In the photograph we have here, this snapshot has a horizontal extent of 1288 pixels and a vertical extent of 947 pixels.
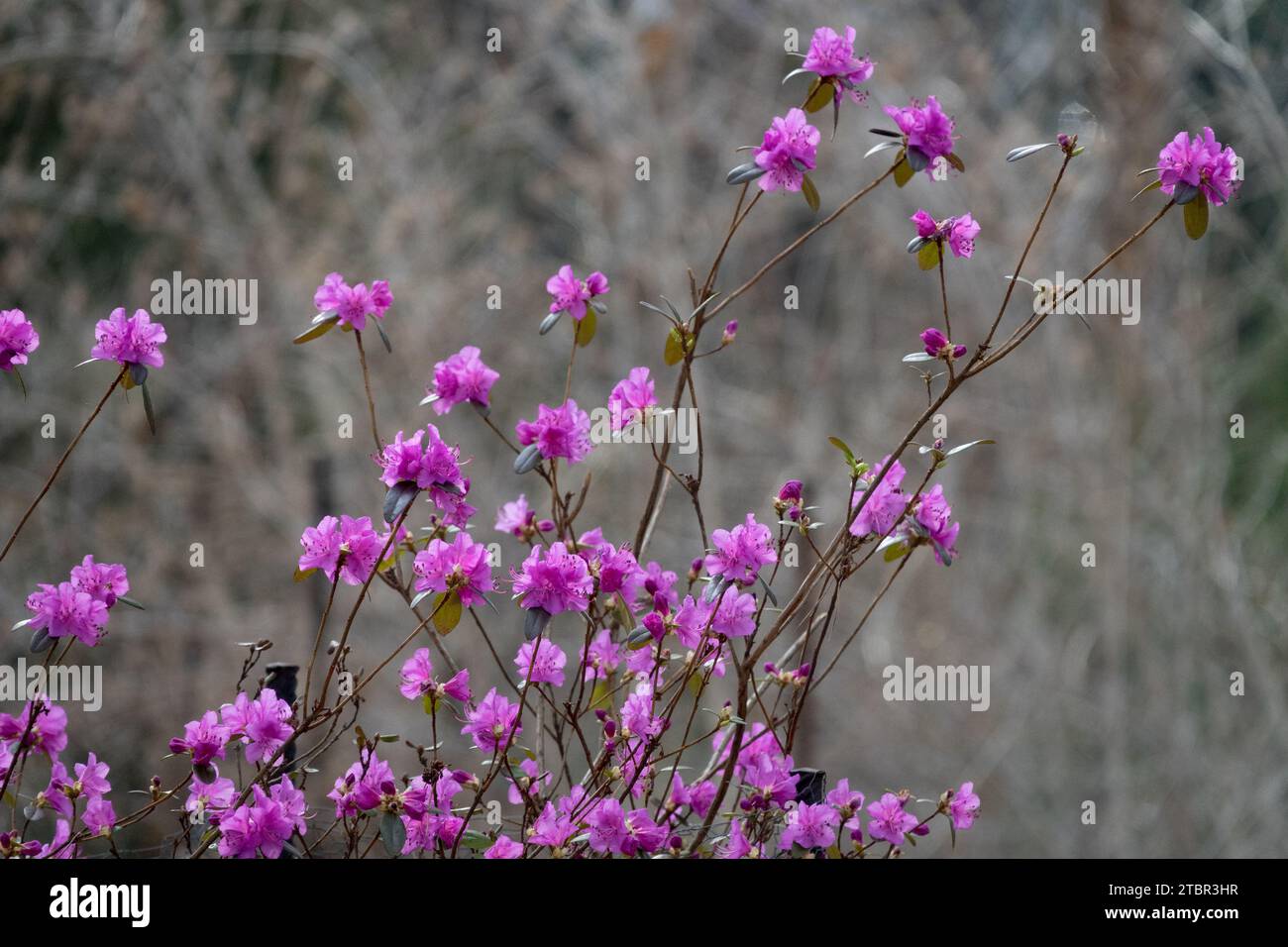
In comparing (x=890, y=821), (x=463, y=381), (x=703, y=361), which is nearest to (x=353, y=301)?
(x=463, y=381)

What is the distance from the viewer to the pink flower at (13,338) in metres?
1.14

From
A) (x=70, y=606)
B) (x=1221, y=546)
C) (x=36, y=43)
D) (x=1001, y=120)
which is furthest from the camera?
(x=1001, y=120)

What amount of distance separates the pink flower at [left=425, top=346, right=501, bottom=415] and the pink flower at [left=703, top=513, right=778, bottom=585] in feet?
0.83

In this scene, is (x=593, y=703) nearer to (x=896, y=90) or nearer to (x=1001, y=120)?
(x=896, y=90)

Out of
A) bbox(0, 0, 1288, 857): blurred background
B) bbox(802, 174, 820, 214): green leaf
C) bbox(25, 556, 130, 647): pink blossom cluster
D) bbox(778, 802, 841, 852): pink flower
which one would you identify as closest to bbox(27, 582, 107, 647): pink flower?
bbox(25, 556, 130, 647): pink blossom cluster

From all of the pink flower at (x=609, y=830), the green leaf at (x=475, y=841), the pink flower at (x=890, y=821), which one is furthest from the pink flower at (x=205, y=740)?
the pink flower at (x=890, y=821)

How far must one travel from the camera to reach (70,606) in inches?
43.0

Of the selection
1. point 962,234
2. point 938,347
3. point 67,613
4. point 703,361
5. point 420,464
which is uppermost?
point 703,361

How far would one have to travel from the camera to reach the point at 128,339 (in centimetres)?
111

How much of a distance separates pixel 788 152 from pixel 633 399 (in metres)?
0.27

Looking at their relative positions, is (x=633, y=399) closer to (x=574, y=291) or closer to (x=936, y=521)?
(x=574, y=291)
